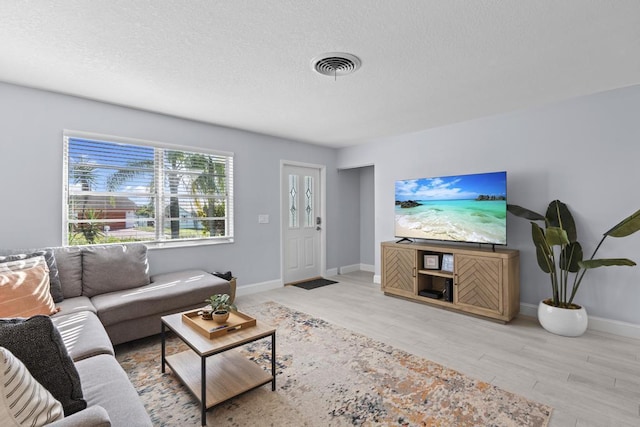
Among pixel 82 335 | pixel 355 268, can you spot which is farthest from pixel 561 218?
pixel 82 335

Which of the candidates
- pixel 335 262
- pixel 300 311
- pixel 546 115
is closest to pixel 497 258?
pixel 546 115

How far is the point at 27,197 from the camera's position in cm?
289

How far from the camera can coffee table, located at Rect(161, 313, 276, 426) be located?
72.2 inches

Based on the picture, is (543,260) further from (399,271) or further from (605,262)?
(399,271)

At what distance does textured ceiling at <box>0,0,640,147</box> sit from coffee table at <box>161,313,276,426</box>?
6.49 feet

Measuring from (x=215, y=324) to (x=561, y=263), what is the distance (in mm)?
3378

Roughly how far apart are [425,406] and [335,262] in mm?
3900

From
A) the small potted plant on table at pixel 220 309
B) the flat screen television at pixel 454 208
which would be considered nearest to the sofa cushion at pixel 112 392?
the small potted plant on table at pixel 220 309

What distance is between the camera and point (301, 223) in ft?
17.4

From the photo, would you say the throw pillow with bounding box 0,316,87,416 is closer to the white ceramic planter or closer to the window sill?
the window sill

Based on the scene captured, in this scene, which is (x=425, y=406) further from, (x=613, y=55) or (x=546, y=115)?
(x=546, y=115)

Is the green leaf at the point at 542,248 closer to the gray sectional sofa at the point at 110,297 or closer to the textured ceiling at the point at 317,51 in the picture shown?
the textured ceiling at the point at 317,51

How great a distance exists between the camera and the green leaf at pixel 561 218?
3.13m

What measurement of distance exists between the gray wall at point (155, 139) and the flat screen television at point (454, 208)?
5.49 ft
